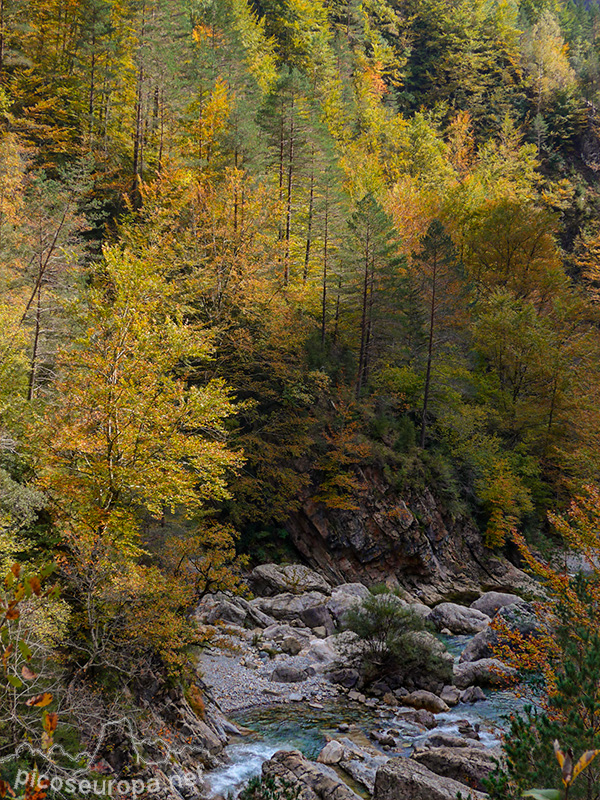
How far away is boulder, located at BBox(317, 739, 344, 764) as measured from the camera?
35.6 feet

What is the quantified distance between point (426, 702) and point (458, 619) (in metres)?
6.80

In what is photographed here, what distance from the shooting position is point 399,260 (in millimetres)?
28094

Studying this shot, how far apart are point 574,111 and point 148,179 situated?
5226 centimetres

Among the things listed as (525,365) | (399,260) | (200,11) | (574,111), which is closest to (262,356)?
(399,260)

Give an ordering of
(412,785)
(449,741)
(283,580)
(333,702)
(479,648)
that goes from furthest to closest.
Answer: (283,580) → (479,648) → (333,702) → (449,741) → (412,785)

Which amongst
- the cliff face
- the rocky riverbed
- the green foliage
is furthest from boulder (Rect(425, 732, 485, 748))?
the cliff face

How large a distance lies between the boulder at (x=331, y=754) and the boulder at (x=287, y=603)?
7.58 meters

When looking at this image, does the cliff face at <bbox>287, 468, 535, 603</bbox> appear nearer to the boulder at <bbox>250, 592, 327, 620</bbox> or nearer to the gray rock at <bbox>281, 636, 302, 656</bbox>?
the boulder at <bbox>250, 592, 327, 620</bbox>

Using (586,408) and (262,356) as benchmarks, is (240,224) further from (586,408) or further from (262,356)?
(586,408)

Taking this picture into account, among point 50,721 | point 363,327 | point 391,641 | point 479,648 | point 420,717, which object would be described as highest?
point 363,327

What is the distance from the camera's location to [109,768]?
331 inches

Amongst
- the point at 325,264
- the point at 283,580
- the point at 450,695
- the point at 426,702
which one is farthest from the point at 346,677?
the point at 325,264

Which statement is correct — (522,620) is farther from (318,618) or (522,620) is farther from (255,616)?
(255,616)

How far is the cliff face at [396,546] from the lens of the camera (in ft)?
79.2
